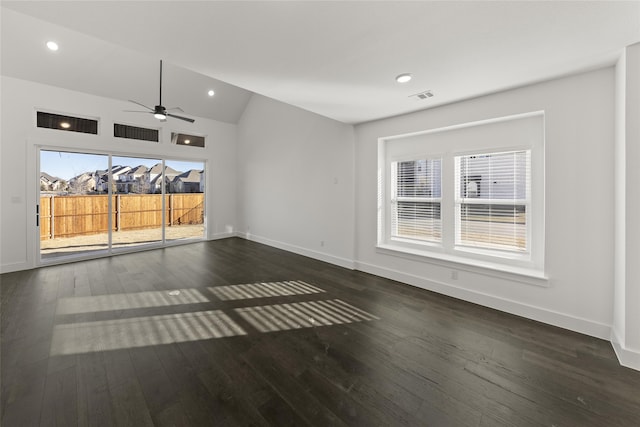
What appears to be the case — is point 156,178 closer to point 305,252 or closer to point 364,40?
point 305,252

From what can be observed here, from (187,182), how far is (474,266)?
22.9 ft

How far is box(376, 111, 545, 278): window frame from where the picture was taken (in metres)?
2.94

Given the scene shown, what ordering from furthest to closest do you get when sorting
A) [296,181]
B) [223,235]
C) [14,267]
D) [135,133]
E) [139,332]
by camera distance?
[223,235], [135,133], [296,181], [14,267], [139,332]

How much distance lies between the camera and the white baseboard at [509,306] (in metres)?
2.52

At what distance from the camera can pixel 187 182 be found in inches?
275

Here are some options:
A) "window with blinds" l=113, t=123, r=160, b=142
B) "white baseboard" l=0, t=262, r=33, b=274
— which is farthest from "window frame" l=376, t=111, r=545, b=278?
"white baseboard" l=0, t=262, r=33, b=274

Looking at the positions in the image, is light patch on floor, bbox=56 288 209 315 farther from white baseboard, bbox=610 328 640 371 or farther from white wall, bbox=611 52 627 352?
white wall, bbox=611 52 627 352

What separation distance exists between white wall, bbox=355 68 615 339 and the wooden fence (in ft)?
22.8

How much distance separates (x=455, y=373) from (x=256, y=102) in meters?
7.15

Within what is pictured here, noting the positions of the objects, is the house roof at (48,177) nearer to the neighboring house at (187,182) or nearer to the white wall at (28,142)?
the white wall at (28,142)

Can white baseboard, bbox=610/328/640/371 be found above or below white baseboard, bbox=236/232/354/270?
below

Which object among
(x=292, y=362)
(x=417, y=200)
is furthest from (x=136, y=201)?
(x=417, y=200)

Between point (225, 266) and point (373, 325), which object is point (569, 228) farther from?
point (225, 266)

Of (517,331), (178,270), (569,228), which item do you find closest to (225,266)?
(178,270)
